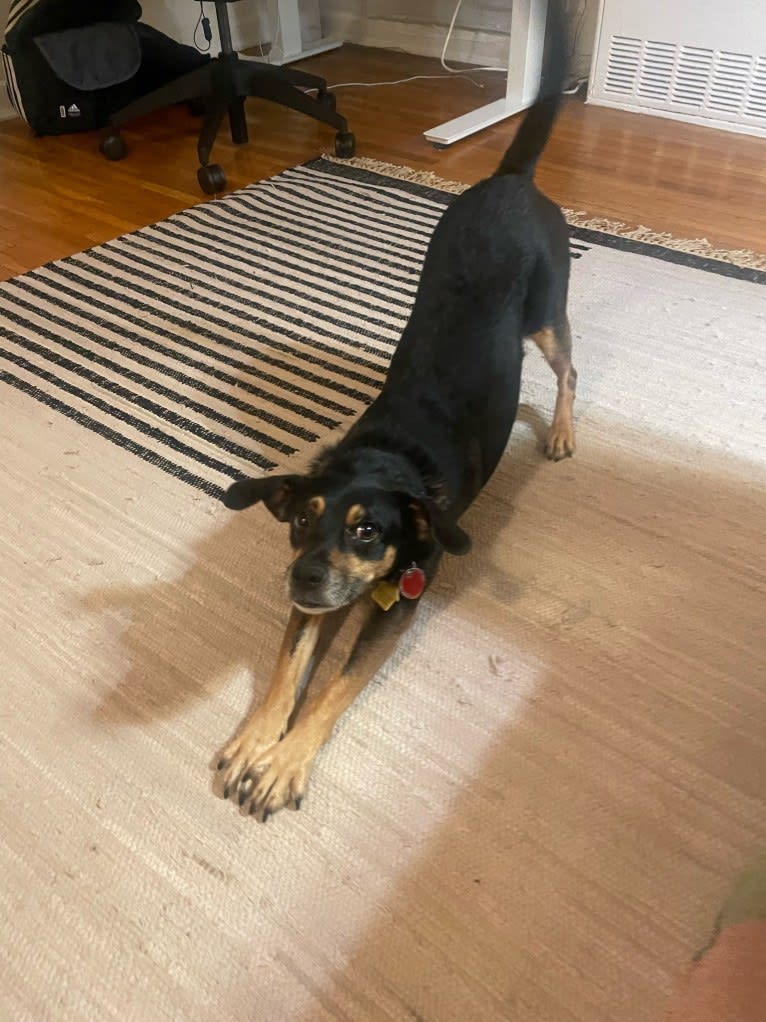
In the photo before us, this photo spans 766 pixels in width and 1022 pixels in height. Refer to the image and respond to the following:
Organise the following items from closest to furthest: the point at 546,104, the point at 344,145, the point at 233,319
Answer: the point at 546,104
the point at 233,319
the point at 344,145

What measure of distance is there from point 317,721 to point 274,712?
65 millimetres

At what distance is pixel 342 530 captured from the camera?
42.1 inches

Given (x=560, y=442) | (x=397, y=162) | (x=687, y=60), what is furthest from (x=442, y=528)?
(x=687, y=60)

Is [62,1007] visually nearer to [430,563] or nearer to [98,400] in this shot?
[430,563]

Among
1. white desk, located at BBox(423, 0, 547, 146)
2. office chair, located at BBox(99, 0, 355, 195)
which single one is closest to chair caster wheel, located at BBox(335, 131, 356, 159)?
office chair, located at BBox(99, 0, 355, 195)

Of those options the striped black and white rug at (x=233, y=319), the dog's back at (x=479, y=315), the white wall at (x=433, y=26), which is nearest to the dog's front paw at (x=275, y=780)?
the dog's back at (x=479, y=315)

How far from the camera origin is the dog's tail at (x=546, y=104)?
162cm

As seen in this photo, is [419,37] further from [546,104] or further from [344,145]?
[546,104]

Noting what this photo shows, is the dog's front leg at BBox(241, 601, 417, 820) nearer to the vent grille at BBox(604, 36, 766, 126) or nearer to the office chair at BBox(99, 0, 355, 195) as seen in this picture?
the office chair at BBox(99, 0, 355, 195)

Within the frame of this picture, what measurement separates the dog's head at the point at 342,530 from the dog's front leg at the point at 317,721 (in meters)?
0.08

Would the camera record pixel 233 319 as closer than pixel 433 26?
Yes

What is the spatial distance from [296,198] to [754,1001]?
8.35 ft

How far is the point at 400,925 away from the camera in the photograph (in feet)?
3.17

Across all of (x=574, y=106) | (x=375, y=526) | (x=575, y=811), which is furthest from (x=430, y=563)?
(x=574, y=106)
